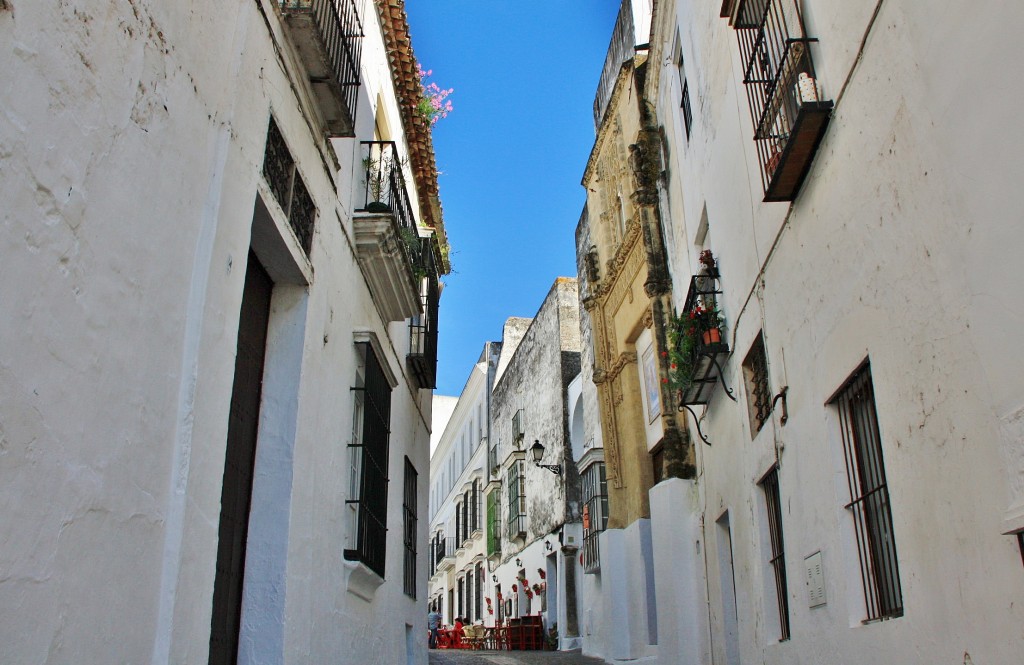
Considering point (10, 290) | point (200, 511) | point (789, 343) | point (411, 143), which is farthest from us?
point (411, 143)

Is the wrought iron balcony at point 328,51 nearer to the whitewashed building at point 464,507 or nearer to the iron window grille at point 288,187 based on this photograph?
the iron window grille at point 288,187

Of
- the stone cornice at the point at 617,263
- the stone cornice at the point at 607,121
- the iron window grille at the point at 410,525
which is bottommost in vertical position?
the iron window grille at the point at 410,525

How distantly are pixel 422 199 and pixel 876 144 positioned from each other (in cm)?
797

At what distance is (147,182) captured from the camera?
3.30 metres

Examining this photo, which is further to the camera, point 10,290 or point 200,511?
point 200,511

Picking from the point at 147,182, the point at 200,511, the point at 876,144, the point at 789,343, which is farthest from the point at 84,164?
the point at 789,343

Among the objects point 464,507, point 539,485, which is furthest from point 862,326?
point 464,507

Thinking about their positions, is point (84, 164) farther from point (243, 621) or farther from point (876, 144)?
point (876, 144)

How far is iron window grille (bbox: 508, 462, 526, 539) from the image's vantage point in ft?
76.9

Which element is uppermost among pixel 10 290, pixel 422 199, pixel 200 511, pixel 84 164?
pixel 422 199

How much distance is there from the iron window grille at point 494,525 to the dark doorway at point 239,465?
2138 centimetres

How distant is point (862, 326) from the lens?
4.60m

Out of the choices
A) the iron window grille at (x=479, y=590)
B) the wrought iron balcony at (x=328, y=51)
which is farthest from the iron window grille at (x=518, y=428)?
the wrought iron balcony at (x=328, y=51)

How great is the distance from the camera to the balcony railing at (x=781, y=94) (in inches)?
198
